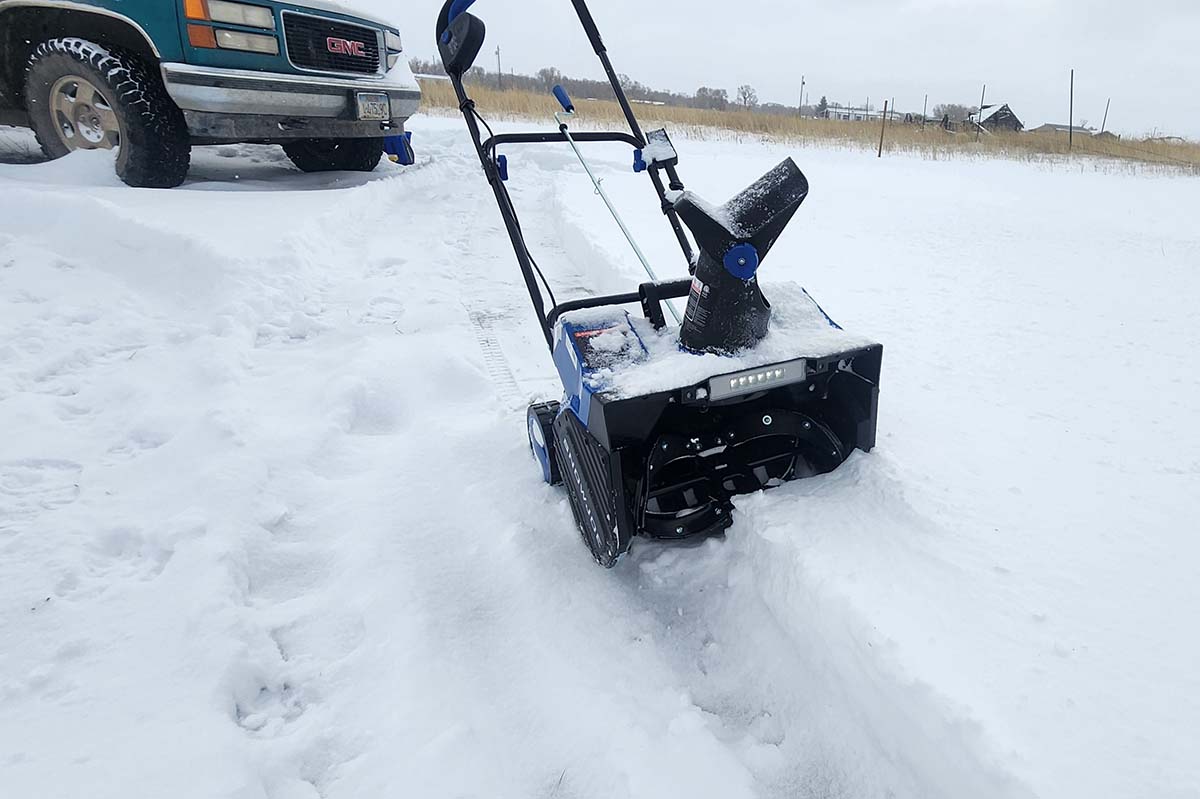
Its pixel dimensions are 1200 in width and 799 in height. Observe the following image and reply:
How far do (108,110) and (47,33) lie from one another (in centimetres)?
68

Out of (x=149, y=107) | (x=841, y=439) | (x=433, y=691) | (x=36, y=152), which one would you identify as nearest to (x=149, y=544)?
(x=433, y=691)

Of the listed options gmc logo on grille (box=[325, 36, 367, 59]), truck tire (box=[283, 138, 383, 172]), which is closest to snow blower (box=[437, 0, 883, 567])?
gmc logo on grille (box=[325, 36, 367, 59])

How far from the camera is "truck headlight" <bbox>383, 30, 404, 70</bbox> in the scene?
5.80 m

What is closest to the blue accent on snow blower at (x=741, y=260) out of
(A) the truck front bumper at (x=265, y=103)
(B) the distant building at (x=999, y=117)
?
(A) the truck front bumper at (x=265, y=103)

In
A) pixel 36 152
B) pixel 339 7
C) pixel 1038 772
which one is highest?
pixel 339 7

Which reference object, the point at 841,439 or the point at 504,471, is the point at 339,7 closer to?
the point at 504,471

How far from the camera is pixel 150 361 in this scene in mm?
2848

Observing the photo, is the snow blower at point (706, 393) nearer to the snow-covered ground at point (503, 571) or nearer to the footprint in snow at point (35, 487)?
the snow-covered ground at point (503, 571)

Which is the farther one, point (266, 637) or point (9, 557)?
point (9, 557)

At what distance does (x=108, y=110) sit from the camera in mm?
4754

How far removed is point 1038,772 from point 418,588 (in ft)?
4.85

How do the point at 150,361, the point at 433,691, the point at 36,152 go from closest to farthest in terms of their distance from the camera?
the point at 433,691 < the point at 150,361 < the point at 36,152

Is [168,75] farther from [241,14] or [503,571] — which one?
[503,571]

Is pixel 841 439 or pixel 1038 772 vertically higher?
pixel 841 439
